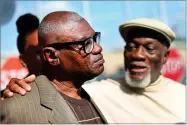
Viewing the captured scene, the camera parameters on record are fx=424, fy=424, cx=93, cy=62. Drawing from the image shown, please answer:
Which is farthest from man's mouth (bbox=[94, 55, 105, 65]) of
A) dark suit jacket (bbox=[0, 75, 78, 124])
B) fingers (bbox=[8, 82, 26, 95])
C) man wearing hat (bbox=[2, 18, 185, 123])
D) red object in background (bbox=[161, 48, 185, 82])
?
red object in background (bbox=[161, 48, 185, 82])

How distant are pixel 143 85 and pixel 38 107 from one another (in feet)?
6.18

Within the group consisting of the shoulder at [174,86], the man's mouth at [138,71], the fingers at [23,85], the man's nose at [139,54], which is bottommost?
the shoulder at [174,86]

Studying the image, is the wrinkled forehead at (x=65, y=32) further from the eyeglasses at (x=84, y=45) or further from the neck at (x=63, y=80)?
the neck at (x=63, y=80)

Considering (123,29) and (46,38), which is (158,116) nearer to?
(123,29)

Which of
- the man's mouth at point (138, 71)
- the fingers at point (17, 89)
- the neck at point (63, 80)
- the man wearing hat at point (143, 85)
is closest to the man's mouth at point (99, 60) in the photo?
the neck at point (63, 80)

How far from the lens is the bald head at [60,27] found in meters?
2.00

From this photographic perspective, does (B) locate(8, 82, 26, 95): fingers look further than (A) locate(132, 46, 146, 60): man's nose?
No

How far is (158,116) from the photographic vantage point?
3527 millimetres

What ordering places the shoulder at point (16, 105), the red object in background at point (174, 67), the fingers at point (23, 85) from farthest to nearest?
1. the red object in background at point (174, 67)
2. the fingers at point (23, 85)
3. the shoulder at point (16, 105)

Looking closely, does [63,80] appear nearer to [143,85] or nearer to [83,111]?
[83,111]

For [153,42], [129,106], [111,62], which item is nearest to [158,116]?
[129,106]

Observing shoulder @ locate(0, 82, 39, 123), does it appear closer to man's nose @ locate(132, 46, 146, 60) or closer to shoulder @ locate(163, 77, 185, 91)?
man's nose @ locate(132, 46, 146, 60)

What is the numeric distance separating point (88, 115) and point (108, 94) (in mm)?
1626

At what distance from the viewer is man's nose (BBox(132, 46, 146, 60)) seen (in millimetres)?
3566
